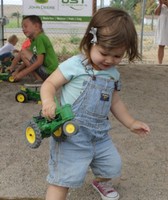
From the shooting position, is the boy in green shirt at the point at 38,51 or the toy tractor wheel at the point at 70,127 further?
the boy in green shirt at the point at 38,51

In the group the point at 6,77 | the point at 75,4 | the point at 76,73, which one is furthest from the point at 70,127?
the point at 75,4

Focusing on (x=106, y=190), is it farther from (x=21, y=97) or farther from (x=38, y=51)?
(x=38, y=51)

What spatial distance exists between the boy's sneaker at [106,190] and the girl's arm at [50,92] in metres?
0.78

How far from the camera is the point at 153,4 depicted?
50.2 ft

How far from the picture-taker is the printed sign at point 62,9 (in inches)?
313

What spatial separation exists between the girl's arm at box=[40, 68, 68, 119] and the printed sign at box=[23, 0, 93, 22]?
232 inches

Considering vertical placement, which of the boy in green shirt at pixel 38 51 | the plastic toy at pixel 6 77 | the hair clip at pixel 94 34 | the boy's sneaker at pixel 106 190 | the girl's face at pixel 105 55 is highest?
the hair clip at pixel 94 34

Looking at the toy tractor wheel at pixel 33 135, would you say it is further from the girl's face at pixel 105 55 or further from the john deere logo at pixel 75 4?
the john deere logo at pixel 75 4

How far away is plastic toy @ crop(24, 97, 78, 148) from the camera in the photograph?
6.72 feet

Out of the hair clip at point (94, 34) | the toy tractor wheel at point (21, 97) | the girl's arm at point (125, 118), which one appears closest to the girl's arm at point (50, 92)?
the hair clip at point (94, 34)

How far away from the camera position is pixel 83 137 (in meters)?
2.31

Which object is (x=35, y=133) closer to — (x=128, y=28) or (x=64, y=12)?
(x=128, y=28)

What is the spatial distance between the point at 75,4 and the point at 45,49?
260cm

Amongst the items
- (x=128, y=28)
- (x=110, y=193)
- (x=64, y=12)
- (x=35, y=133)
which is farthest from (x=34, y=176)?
(x=64, y=12)
